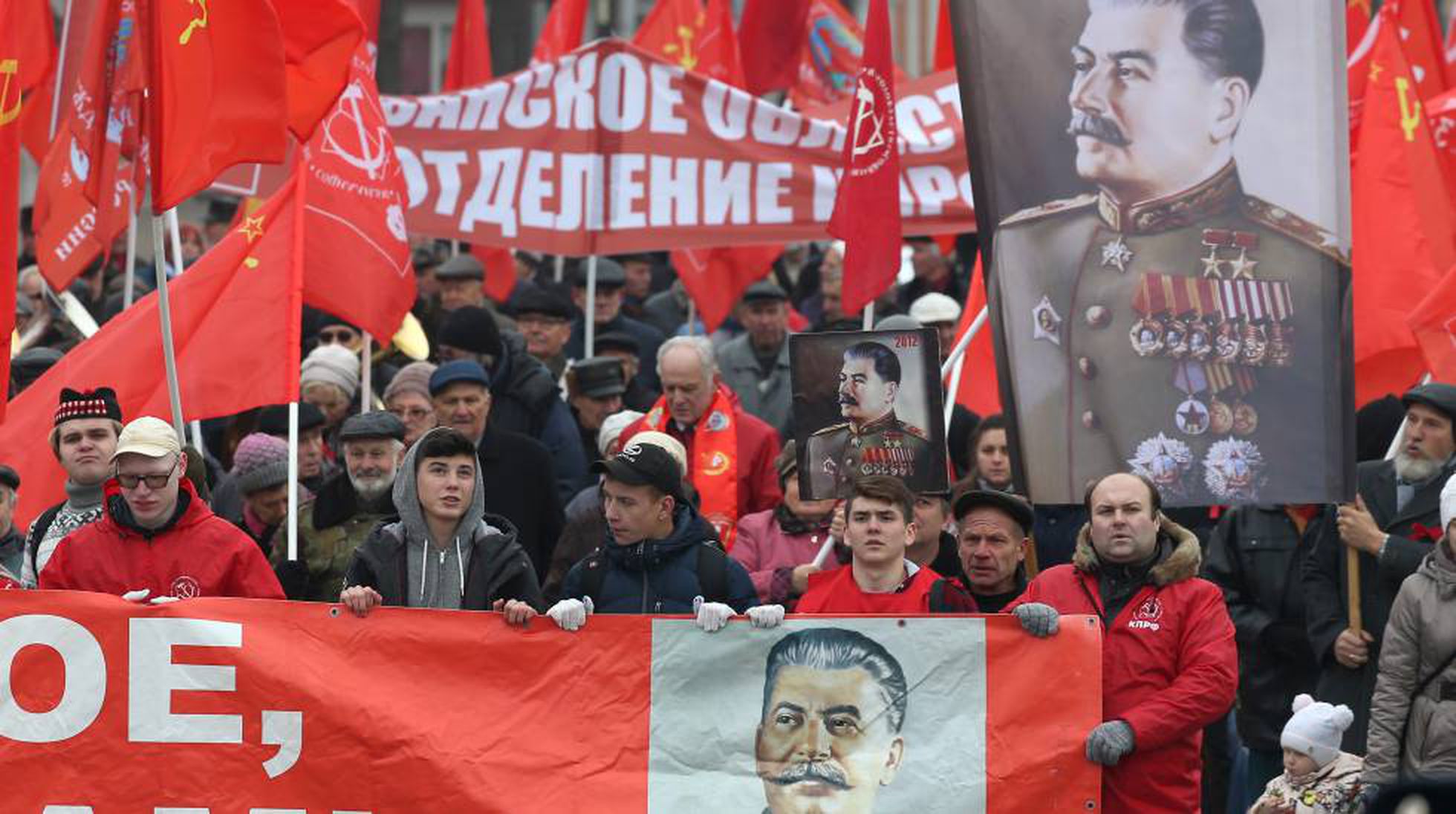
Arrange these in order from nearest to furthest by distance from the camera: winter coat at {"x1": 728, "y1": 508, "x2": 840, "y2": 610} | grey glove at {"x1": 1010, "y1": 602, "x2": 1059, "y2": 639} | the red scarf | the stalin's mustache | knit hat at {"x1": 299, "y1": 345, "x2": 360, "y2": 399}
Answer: grey glove at {"x1": 1010, "y1": 602, "x2": 1059, "y2": 639}, the stalin's mustache, winter coat at {"x1": 728, "y1": 508, "x2": 840, "y2": 610}, the red scarf, knit hat at {"x1": 299, "y1": 345, "x2": 360, "y2": 399}

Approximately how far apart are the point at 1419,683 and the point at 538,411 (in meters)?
4.41

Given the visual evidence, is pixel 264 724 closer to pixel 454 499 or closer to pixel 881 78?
pixel 454 499

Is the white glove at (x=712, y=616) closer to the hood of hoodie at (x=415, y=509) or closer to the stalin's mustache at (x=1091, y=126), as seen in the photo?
the hood of hoodie at (x=415, y=509)

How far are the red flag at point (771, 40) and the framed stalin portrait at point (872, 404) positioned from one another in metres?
7.16

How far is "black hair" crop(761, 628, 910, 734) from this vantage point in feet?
25.4

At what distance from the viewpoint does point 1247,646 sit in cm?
991

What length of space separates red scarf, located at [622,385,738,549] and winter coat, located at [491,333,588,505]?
636 mm

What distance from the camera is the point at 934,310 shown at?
13.4 m

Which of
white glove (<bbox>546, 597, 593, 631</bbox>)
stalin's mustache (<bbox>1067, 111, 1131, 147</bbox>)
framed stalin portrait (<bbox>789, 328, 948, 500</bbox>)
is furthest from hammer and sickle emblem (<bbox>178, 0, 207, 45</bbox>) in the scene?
stalin's mustache (<bbox>1067, 111, 1131, 147</bbox>)

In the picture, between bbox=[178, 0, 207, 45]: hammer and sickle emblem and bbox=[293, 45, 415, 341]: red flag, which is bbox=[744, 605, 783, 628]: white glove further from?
bbox=[293, 45, 415, 341]: red flag

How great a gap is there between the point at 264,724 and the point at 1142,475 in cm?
283

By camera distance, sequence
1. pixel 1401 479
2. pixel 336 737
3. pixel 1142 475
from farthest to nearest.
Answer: pixel 1401 479
pixel 1142 475
pixel 336 737

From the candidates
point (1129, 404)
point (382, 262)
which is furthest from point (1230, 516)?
point (382, 262)

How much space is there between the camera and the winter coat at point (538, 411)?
1112 cm
